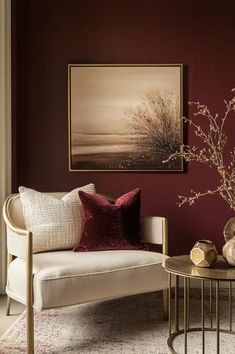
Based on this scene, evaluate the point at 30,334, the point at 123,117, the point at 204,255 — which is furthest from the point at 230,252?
the point at 123,117

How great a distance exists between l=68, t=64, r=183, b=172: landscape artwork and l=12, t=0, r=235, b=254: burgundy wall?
9 centimetres

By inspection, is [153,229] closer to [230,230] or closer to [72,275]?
[230,230]

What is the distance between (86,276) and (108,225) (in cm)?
53

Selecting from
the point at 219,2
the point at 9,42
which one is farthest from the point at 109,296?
the point at 219,2

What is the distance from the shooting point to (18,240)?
2.70 meters

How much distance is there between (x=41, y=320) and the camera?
3.01 meters

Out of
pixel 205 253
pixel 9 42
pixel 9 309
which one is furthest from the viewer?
pixel 9 42

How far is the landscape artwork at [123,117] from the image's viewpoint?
3.80 m

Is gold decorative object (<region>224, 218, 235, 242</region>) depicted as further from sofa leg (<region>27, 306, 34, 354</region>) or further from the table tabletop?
sofa leg (<region>27, 306, 34, 354</region>)

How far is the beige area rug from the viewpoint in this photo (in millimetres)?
2562

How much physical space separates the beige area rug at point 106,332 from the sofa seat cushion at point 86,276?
10.2 inches

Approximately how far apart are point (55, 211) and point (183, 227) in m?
1.24

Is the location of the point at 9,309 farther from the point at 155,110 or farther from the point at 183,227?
the point at 155,110

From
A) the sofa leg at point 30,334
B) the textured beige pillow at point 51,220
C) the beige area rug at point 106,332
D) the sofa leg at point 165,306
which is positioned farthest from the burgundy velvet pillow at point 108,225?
the sofa leg at point 30,334
